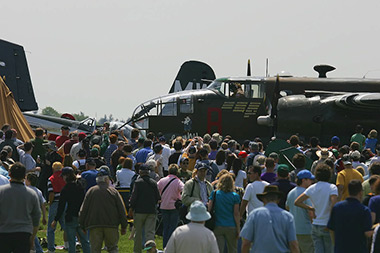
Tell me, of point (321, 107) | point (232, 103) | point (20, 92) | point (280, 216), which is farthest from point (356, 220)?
point (20, 92)

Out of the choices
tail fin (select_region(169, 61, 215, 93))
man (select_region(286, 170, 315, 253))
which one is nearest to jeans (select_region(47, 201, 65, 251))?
man (select_region(286, 170, 315, 253))

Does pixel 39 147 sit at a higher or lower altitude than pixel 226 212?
higher

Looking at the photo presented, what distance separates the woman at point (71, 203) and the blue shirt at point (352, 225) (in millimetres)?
4387

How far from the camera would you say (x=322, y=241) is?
10711mm

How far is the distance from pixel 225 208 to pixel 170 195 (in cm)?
194

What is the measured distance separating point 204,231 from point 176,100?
16.5m

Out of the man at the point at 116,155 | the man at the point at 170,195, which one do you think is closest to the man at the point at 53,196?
the man at the point at 170,195

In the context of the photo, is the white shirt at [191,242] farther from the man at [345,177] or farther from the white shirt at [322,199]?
the man at [345,177]

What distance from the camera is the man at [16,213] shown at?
977cm

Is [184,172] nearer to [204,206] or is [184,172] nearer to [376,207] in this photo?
[376,207]

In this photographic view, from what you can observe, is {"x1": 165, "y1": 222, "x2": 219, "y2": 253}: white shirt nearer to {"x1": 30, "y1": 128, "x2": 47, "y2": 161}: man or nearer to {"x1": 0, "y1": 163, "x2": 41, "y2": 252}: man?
{"x1": 0, "y1": 163, "x2": 41, "y2": 252}: man

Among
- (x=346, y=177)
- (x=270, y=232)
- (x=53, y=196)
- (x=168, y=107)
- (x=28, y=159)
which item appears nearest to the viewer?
(x=270, y=232)

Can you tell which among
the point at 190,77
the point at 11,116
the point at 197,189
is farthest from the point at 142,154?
the point at 190,77

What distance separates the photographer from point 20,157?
15.7 metres
